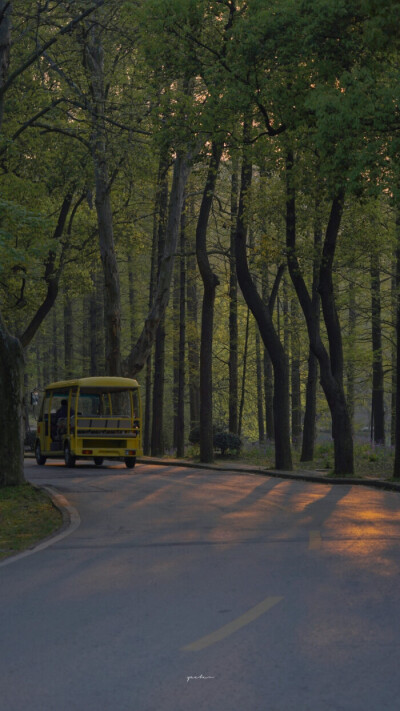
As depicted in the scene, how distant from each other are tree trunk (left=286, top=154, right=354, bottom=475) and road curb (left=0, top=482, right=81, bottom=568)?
847 centimetres

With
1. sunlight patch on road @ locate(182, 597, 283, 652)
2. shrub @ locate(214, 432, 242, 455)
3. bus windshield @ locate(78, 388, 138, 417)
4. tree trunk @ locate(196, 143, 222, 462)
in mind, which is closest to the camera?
sunlight patch on road @ locate(182, 597, 283, 652)

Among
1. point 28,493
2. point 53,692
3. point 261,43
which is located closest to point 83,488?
point 28,493

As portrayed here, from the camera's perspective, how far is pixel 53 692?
562 cm

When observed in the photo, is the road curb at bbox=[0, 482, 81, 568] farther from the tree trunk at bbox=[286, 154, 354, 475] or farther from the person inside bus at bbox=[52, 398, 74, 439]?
the person inside bus at bbox=[52, 398, 74, 439]

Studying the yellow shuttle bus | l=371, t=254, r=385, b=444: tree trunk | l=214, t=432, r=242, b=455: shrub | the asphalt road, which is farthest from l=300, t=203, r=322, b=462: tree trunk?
the asphalt road

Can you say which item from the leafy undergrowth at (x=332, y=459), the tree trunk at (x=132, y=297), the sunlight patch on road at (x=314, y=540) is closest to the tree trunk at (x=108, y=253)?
the leafy undergrowth at (x=332, y=459)

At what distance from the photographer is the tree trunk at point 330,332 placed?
24922 millimetres

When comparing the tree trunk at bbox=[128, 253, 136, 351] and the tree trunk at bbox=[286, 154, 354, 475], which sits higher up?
the tree trunk at bbox=[128, 253, 136, 351]

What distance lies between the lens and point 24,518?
1523 cm

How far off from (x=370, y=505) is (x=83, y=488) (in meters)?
7.66

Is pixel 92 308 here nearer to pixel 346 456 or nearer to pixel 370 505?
pixel 346 456

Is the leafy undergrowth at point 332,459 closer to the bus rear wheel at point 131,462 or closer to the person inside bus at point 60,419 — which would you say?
the bus rear wheel at point 131,462

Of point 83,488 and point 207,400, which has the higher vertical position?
point 207,400

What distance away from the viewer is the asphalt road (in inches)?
220
